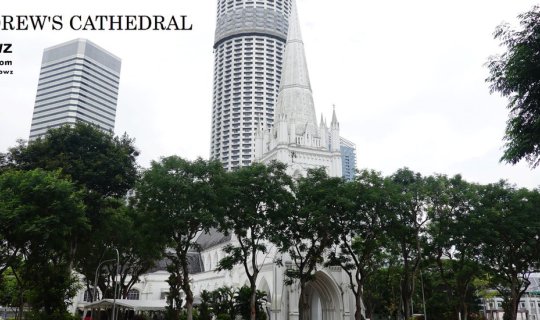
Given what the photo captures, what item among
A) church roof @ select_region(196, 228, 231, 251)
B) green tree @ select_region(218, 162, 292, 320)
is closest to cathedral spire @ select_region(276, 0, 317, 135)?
church roof @ select_region(196, 228, 231, 251)

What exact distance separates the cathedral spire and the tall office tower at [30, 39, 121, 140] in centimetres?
10345

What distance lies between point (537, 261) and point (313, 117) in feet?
89.9

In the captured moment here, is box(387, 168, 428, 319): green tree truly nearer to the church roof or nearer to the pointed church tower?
the pointed church tower

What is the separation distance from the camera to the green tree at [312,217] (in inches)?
1157

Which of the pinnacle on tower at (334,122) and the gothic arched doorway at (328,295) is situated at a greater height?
the pinnacle on tower at (334,122)

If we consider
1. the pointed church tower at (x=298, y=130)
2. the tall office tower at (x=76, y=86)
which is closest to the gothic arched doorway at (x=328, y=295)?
the pointed church tower at (x=298, y=130)

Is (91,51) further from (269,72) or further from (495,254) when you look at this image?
(495,254)

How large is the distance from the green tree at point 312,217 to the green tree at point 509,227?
9.52 meters

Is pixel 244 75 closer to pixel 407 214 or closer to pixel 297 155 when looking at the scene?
pixel 297 155

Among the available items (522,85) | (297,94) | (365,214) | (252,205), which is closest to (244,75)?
(297,94)

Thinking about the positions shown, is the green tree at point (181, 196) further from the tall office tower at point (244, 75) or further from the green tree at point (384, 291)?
the tall office tower at point (244, 75)

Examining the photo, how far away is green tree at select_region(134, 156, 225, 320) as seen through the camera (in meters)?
27.1

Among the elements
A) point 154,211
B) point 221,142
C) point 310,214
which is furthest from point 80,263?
point 221,142

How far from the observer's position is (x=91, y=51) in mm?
147875
